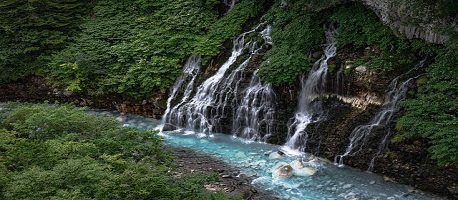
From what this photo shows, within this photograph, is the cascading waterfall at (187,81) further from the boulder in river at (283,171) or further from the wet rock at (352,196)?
the wet rock at (352,196)

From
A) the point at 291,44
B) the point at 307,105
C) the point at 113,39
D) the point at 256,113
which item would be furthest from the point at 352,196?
the point at 113,39

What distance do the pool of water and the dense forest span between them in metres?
1.54

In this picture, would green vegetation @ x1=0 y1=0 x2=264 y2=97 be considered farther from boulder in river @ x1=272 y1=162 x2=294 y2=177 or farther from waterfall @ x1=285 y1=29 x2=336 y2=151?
boulder in river @ x1=272 y1=162 x2=294 y2=177

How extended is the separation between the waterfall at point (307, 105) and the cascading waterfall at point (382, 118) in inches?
58.6

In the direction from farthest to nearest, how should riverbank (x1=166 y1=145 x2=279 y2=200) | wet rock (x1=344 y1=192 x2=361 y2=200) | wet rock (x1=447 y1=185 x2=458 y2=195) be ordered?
riverbank (x1=166 y1=145 x2=279 y2=200)
wet rock (x1=344 y1=192 x2=361 y2=200)
wet rock (x1=447 y1=185 x2=458 y2=195)

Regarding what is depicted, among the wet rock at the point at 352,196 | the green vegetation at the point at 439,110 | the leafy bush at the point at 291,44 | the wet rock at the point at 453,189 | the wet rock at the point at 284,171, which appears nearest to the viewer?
the green vegetation at the point at 439,110

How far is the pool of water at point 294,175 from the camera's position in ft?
34.9

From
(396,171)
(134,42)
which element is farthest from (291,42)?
(134,42)

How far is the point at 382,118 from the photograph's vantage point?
12219 millimetres

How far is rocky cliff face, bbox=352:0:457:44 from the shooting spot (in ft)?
38.7

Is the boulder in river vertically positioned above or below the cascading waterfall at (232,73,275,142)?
below

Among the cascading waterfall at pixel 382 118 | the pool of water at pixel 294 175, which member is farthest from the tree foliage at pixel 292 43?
the cascading waterfall at pixel 382 118

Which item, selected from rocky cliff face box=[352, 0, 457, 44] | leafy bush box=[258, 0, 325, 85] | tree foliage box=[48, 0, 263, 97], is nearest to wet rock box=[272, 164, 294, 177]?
leafy bush box=[258, 0, 325, 85]

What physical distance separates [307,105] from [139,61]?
7.70 meters
